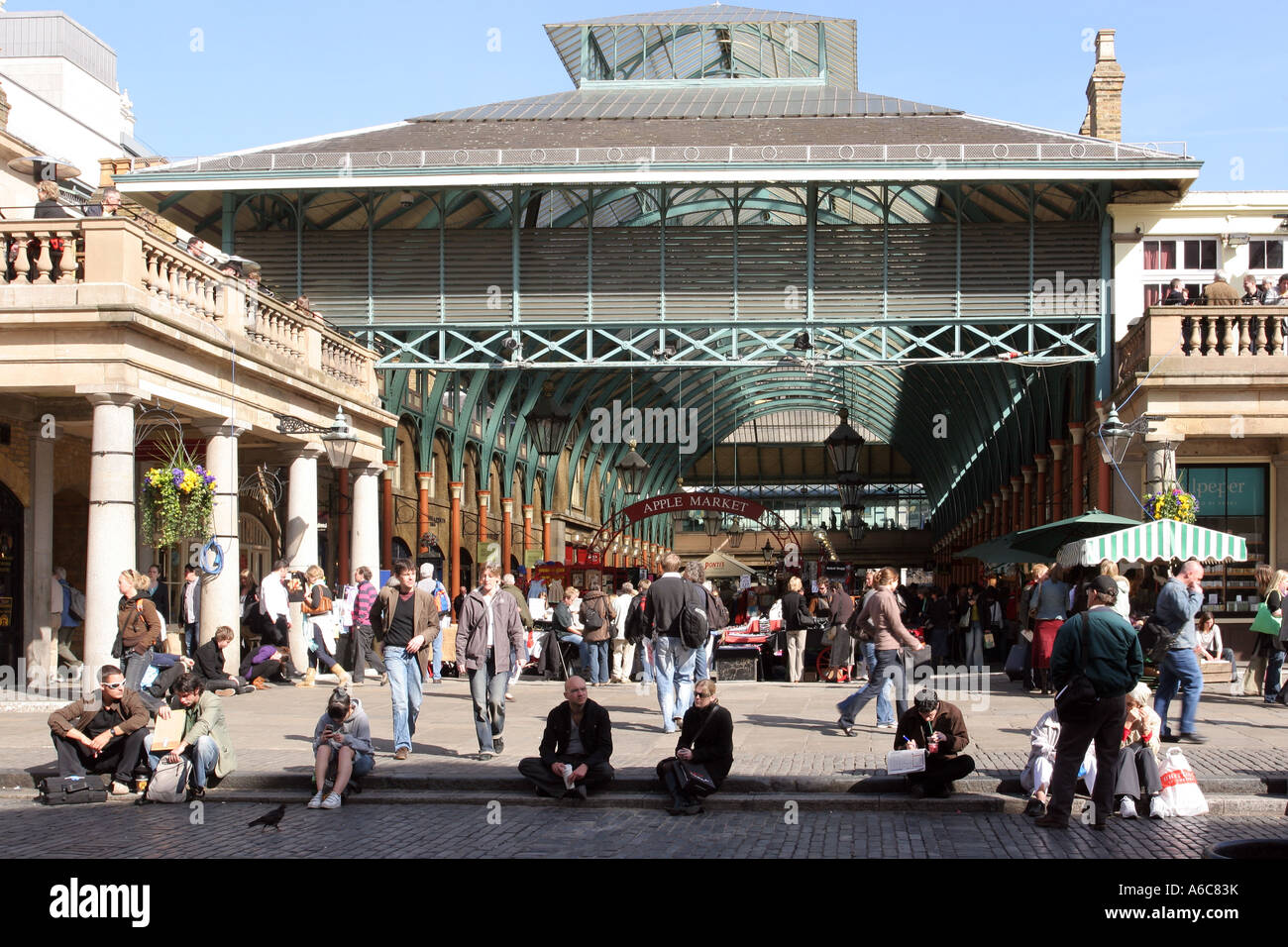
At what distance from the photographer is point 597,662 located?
68.7 feet

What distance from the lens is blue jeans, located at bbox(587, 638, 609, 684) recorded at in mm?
20812

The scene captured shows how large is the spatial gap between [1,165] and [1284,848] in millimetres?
18805

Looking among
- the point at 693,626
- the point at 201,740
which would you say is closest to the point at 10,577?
the point at 201,740

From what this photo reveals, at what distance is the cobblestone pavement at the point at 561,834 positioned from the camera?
29.3 ft

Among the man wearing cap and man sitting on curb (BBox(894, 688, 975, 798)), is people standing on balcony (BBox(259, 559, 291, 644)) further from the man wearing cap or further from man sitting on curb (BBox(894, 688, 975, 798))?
the man wearing cap

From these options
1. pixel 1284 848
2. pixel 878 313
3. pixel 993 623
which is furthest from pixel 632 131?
pixel 1284 848

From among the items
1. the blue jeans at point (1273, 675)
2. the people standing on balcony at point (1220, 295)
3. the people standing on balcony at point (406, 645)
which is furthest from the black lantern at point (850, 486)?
the people standing on balcony at point (406, 645)

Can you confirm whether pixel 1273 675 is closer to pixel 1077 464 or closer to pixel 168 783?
pixel 1077 464

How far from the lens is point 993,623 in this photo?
93.0 feet

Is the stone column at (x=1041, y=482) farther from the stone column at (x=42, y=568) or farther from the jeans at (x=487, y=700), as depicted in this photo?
the jeans at (x=487, y=700)

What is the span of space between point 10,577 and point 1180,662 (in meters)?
14.1

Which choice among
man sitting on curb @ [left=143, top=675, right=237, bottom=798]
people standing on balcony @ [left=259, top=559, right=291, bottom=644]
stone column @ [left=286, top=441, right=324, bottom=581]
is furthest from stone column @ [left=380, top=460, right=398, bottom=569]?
man sitting on curb @ [left=143, top=675, right=237, bottom=798]

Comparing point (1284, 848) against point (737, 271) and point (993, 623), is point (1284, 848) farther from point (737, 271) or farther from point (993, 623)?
point (993, 623)

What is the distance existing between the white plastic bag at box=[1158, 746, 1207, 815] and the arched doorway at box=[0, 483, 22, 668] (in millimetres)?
14297
